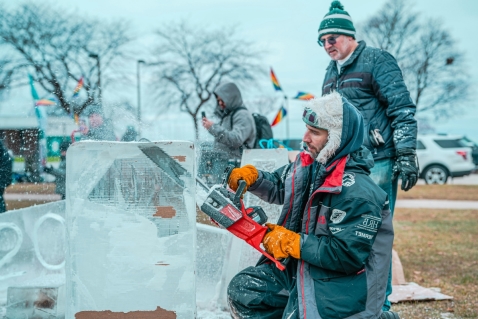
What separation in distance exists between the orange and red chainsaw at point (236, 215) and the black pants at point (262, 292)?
0.69ft

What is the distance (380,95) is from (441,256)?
10.3 feet

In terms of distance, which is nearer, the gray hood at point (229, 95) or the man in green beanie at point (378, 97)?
the man in green beanie at point (378, 97)

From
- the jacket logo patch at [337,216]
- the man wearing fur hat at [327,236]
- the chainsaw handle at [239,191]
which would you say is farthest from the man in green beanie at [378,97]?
the chainsaw handle at [239,191]

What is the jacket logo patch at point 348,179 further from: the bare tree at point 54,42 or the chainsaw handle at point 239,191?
the bare tree at point 54,42

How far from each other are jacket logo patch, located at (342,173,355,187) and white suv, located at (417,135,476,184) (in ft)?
46.2

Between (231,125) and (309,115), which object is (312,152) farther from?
(231,125)

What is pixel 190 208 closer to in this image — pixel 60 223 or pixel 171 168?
pixel 171 168

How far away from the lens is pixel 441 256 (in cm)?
551

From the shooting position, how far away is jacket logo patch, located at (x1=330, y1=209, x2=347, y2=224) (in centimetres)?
213

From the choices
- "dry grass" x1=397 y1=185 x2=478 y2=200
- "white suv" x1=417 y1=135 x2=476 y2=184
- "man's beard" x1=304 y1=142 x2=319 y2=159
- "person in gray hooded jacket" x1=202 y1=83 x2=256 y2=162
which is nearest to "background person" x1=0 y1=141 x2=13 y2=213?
"person in gray hooded jacket" x1=202 y1=83 x2=256 y2=162

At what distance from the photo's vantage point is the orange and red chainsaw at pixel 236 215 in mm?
2215

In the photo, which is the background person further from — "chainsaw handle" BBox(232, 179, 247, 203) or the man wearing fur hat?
"chainsaw handle" BBox(232, 179, 247, 203)

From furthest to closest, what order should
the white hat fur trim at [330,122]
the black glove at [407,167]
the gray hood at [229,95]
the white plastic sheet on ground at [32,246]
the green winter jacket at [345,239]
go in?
the gray hood at [229,95] → the white plastic sheet on ground at [32,246] → the black glove at [407,167] → the white hat fur trim at [330,122] → the green winter jacket at [345,239]

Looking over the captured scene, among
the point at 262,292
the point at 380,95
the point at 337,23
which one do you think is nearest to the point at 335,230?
the point at 262,292
